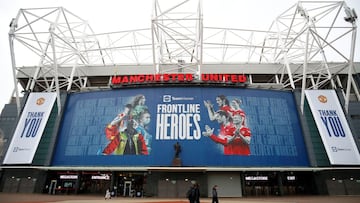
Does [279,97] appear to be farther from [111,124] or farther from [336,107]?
[111,124]

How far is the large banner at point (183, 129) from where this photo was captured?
34.3m

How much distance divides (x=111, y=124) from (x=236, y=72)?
2888 centimetres

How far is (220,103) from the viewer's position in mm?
38219

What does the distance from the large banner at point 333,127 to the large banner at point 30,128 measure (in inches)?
1798

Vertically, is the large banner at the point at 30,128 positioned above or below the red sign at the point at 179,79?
below

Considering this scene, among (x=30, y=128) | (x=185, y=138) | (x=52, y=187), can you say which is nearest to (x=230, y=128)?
(x=185, y=138)

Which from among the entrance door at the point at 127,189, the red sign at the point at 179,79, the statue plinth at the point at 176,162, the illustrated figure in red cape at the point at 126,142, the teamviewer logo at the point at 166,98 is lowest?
the entrance door at the point at 127,189

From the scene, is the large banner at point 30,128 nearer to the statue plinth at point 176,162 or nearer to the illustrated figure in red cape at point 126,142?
the illustrated figure in red cape at point 126,142

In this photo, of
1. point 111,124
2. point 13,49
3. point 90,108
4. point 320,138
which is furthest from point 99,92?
point 320,138

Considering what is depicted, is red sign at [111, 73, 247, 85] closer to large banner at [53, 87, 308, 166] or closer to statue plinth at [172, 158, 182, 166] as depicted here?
large banner at [53, 87, 308, 166]

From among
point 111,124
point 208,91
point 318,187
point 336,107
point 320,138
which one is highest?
point 208,91

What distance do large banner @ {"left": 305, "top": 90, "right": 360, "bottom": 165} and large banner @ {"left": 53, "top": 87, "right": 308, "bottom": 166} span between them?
336 centimetres

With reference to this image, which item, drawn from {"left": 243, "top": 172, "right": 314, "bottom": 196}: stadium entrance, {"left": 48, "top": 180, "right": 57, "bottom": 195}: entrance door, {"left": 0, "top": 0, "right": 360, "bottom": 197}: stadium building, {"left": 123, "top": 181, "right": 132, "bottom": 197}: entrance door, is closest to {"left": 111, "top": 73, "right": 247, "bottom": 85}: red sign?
{"left": 0, "top": 0, "right": 360, "bottom": 197}: stadium building

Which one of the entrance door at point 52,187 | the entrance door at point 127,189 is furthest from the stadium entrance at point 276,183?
the entrance door at point 52,187
